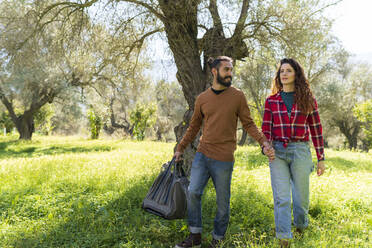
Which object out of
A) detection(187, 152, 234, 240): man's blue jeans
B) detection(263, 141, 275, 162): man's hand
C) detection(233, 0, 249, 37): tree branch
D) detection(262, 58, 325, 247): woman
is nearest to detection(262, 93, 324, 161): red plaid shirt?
detection(262, 58, 325, 247): woman

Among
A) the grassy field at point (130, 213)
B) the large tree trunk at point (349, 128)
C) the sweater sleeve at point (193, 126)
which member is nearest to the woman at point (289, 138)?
the grassy field at point (130, 213)

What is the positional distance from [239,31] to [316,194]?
3.75 metres

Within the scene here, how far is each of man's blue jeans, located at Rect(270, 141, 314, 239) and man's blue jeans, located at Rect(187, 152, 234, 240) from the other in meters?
0.55

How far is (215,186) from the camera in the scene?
3.40 meters

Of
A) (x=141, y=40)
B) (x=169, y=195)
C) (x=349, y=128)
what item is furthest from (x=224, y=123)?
(x=349, y=128)

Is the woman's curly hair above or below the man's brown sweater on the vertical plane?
above

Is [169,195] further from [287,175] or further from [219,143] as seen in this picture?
[287,175]

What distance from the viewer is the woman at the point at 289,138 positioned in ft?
10.7

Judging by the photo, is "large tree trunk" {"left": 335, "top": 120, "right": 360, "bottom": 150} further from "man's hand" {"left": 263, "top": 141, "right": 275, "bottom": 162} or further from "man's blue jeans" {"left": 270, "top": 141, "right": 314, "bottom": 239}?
"man's hand" {"left": 263, "top": 141, "right": 275, "bottom": 162}

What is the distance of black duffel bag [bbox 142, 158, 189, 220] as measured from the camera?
340 centimetres

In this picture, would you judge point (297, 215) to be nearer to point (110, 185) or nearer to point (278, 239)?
point (278, 239)

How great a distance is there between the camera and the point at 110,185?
5.76 metres

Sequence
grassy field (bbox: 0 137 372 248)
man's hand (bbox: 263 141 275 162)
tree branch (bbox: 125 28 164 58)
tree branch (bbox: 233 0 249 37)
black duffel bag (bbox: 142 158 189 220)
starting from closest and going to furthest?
man's hand (bbox: 263 141 275 162) < black duffel bag (bbox: 142 158 189 220) < grassy field (bbox: 0 137 372 248) < tree branch (bbox: 233 0 249 37) < tree branch (bbox: 125 28 164 58)

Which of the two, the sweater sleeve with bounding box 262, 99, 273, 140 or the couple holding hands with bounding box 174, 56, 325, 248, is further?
the sweater sleeve with bounding box 262, 99, 273, 140
